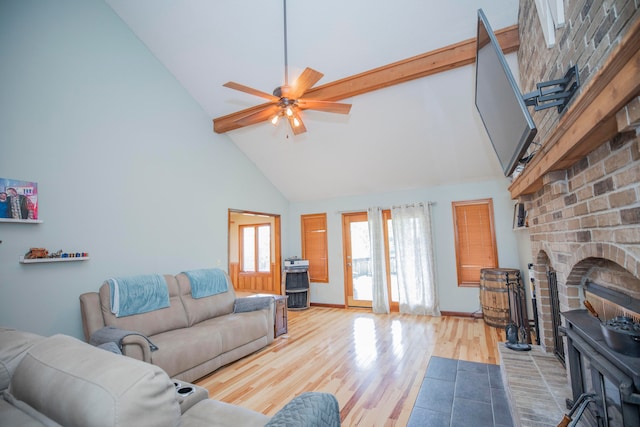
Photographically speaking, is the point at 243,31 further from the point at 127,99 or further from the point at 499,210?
the point at 499,210

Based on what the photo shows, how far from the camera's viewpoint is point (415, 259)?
512 centimetres

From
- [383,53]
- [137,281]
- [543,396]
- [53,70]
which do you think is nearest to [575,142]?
[543,396]

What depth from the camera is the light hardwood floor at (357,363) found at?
239 centimetres

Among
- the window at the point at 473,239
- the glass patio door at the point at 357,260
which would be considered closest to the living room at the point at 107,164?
the window at the point at 473,239

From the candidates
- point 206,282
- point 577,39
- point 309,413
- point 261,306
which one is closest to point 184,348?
point 206,282

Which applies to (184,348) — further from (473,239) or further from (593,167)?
(473,239)

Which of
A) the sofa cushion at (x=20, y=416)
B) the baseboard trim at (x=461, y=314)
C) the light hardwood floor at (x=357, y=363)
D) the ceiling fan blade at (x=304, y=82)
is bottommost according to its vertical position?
the light hardwood floor at (x=357, y=363)

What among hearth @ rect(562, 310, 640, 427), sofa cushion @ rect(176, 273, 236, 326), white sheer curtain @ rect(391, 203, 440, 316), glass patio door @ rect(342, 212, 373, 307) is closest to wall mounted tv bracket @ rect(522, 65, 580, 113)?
hearth @ rect(562, 310, 640, 427)

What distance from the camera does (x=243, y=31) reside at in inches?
127

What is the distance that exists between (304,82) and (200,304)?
284 centimetres

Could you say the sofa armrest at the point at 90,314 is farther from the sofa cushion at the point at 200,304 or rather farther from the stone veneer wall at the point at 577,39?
the stone veneer wall at the point at 577,39

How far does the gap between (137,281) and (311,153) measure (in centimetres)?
318

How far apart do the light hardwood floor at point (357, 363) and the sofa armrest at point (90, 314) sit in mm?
1095

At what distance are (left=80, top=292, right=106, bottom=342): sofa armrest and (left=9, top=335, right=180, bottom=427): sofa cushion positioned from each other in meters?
1.95
